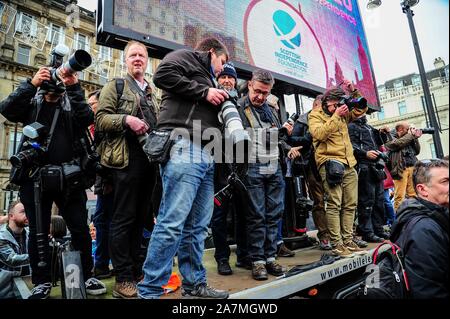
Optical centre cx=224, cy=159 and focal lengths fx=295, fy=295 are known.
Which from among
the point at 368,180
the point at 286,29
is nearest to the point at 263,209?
the point at 368,180

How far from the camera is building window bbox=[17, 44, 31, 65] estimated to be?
56.2ft

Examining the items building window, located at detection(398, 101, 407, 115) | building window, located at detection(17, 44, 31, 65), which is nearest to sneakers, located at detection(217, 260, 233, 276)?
building window, located at detection(398, 101, 407, 115)

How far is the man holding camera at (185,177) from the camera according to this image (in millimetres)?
1630

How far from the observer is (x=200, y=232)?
6.03ft

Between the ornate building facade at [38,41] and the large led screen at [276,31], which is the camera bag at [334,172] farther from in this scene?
the ornate building facade at [38,41]

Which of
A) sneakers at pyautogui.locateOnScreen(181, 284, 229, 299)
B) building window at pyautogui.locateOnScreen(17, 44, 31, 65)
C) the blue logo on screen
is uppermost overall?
building window at pyautogui.locateOnScreen(17, 44, 31, 65)

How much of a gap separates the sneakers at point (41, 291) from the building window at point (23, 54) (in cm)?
1969

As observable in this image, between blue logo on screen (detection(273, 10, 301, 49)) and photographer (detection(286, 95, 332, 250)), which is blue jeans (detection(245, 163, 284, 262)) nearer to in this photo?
photographer (detection(286, 95, 332, 250))

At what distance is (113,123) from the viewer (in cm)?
197

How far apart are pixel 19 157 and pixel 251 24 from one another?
135 inches

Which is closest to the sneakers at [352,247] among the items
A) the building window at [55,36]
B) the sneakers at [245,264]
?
the sneakers at [245,264]

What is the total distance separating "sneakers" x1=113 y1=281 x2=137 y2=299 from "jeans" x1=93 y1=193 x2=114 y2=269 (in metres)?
0.71

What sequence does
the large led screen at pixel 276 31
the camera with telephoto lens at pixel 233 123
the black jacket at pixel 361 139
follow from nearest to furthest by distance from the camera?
1. the camera with telephoto lens at pixel 233 123
2. the large led screen at pixel 276 31
3. the black jacket at pixel 361 139
